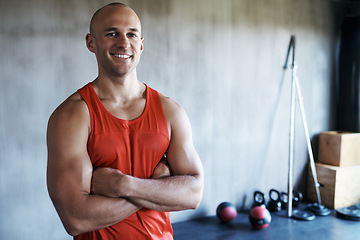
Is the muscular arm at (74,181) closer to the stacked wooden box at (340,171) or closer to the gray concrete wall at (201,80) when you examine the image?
the gray concrete wall at (201,80)

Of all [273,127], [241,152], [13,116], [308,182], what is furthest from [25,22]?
[308,182]

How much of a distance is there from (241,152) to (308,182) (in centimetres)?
103

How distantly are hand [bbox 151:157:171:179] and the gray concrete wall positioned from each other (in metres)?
1.52

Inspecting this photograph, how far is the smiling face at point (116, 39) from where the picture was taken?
113 cm

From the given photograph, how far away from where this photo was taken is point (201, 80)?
10.2 feet

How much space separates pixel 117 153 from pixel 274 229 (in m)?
2.25

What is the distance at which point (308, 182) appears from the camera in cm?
385

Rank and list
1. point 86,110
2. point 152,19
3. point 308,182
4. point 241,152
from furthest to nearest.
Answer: point 308,182, point 241,152, point 152,19, point 86,110

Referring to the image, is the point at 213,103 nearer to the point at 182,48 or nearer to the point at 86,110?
the point at 182,48

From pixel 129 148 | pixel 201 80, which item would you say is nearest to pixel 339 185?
pixel 201 80

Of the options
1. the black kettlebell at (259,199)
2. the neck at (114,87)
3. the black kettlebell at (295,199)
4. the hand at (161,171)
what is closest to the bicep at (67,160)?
the neck at (114,87)

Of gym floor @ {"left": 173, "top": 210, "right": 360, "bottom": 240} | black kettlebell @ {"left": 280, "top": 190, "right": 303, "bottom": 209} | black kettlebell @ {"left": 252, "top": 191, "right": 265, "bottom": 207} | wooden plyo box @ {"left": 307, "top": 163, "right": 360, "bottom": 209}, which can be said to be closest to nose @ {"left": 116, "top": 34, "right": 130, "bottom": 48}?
gym floor @ {"left": 173, "top": 210, "right": 360, "bottom": 240}

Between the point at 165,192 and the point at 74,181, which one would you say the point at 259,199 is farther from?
the point at 74,181

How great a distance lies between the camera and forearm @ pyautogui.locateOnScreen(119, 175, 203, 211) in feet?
3.65
